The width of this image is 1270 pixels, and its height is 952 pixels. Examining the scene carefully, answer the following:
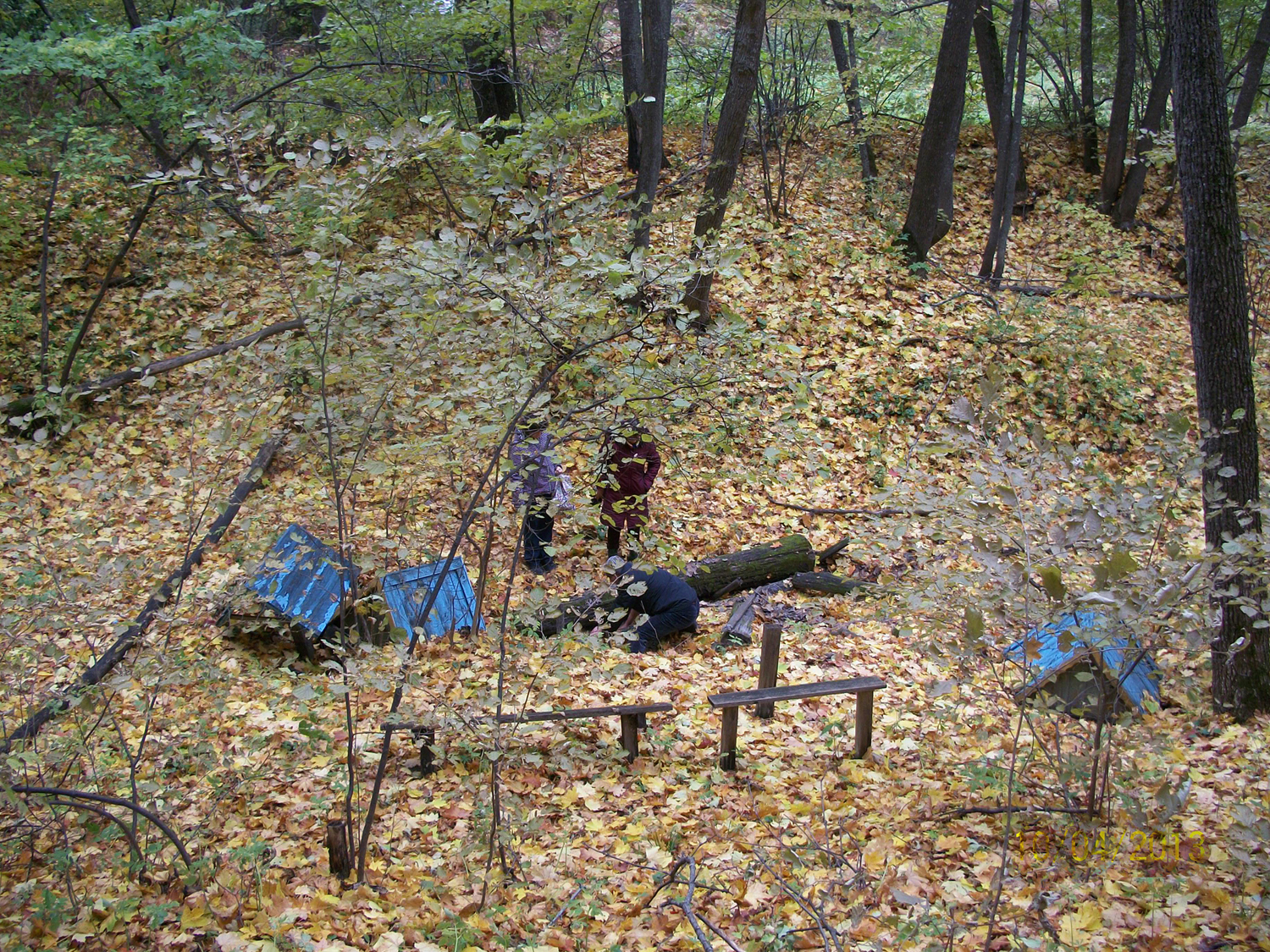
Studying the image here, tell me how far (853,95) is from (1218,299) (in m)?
10.5

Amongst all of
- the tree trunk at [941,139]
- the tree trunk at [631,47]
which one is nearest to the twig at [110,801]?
the tree trunk at [631,47]

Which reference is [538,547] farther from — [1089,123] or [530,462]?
[1089,123]

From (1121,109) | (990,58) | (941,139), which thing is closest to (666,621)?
(941,139)

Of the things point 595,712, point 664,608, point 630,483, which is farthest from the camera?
point 630,483

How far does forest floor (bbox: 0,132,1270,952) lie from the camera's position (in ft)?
11.6

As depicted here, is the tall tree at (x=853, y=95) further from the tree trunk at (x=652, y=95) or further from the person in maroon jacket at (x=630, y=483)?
the person in maroon jacket at (x=630, y=483)

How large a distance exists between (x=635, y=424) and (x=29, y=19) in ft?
38.0

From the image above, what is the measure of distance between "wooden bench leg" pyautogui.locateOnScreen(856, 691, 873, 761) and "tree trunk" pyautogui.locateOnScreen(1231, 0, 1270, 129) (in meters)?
13.5

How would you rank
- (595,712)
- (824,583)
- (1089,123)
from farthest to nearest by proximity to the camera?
1. (1089,123)
2. (824,583)
3. (595,712)

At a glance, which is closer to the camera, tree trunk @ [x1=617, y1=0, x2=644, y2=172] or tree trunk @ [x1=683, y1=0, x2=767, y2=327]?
tree trunk @ [x1=683, y1=0, x2=767, y2=327]

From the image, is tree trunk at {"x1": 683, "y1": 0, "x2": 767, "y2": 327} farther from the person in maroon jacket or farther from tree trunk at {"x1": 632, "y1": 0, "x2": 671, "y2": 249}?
the person in maroon jacket

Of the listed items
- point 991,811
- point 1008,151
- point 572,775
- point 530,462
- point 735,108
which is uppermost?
point 1008,151

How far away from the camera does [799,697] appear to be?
210 inches

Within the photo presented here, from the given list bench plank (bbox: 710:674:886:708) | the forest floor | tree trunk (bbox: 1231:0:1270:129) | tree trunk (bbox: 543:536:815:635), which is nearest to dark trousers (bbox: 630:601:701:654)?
the forest floor
